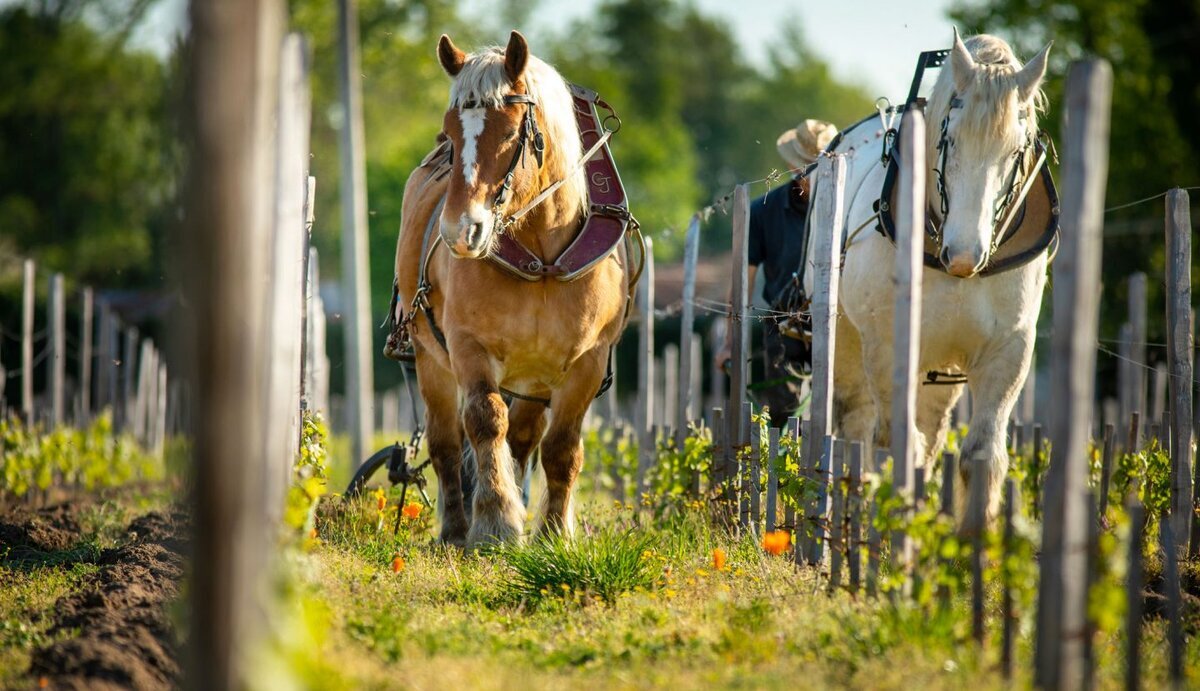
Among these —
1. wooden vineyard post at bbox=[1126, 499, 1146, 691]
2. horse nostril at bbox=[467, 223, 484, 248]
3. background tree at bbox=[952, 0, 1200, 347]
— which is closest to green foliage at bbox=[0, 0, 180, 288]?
background tree at bbox=[952, 0, 1200, 347]

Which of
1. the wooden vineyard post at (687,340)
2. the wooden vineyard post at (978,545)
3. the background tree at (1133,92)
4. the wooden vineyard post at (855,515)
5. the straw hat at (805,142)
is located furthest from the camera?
the background tree at (1133,92)

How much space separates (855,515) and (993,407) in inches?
46.0

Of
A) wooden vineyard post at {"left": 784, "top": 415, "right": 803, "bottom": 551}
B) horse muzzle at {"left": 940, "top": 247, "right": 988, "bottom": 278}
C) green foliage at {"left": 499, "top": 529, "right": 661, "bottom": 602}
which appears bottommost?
green foliage at {"left": 499, "top": 529, "right": 661, "bottom": 602}

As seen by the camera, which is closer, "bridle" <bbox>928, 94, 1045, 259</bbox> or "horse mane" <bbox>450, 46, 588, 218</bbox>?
"bridle" <bbox>928, 94, 1045, 259</bbox>

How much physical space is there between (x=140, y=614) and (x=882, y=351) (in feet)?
11.5

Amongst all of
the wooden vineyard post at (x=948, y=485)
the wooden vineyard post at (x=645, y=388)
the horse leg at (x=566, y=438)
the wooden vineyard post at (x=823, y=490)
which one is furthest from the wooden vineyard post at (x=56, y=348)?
the wooden vineyard post at (x=948, y=485)

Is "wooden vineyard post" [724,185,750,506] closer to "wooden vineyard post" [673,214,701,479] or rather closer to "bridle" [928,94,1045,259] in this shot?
"wooden vineyard post" [673,214,701,479]

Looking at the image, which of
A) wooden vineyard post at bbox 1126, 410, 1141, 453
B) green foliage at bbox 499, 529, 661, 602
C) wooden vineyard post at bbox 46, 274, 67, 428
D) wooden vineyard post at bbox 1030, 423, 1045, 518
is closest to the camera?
green foliage at bbox 499, 529, 661, 602

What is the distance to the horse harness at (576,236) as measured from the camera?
5996 mm

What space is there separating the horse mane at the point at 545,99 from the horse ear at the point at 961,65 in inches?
70.7

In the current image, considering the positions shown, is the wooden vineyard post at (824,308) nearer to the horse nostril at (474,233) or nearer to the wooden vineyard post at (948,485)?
the wooden vineyard post at (948,485)

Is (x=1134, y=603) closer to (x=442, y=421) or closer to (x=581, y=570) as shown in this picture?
(x=581, y=570)

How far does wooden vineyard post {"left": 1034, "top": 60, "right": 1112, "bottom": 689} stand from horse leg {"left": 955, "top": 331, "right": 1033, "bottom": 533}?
1.87 metres

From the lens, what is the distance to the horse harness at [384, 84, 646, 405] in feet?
19.7
